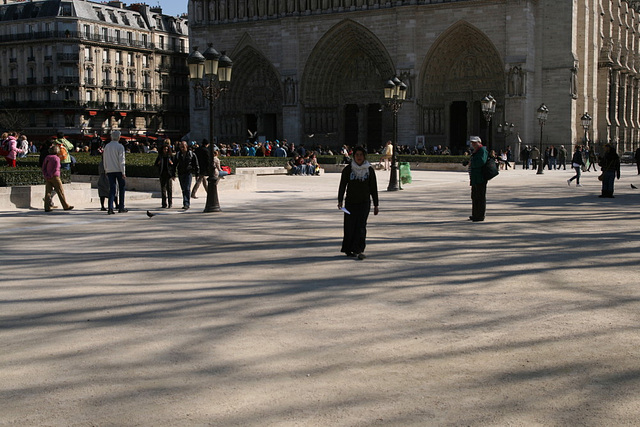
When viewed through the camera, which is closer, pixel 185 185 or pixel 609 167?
pixel 185 185

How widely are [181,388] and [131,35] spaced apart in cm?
6316

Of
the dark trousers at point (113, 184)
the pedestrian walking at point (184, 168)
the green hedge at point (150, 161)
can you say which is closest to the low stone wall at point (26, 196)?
the green hedge at point (150, 161)

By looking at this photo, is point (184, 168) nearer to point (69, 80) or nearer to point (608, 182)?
point (608, 182)

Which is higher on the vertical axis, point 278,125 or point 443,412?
point 278,125

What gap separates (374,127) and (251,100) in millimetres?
8806

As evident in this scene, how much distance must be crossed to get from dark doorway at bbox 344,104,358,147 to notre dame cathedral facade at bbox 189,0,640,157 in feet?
0.25

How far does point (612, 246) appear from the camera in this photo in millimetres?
10773

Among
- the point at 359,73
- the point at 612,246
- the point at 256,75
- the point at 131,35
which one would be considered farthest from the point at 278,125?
the point at 612,246

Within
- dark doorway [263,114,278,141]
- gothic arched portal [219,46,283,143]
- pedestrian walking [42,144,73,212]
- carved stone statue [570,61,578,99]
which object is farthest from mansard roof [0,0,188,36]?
pedestrian walking [42,144,73,212]

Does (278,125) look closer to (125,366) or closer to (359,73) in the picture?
(359,73)

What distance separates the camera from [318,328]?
20.4 feet

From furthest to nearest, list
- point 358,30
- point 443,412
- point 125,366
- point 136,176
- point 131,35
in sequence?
1. point 131,35
2. point 358,30
3. point 136,176
4. point 125,366
5. point 443,412

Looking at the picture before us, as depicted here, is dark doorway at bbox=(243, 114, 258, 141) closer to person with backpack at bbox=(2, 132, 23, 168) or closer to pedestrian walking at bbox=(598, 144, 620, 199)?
person with backpack at bbox=(2, 132, 23, 168)

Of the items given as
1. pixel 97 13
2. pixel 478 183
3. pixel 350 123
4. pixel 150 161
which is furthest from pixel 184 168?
pixel 97 13
